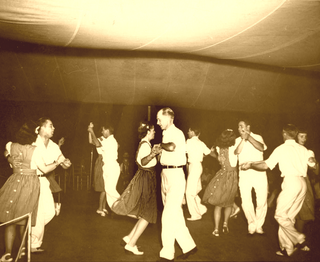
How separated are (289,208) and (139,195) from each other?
150cm

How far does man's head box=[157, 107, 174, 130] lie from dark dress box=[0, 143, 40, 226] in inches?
48.1

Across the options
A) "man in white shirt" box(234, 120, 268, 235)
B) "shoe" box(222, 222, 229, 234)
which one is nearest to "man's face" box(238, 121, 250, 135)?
"man in white shirt" box(234, 120, 268, 235)

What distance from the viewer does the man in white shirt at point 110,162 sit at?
12.8ft

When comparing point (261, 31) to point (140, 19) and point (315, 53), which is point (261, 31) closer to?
point (315, 53)

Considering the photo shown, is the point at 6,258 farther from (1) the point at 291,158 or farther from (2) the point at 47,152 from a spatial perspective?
(1) the point at 291,158

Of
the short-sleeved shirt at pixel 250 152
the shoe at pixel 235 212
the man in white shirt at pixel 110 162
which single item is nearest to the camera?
the short-sleeved shirt at pixel 250 152

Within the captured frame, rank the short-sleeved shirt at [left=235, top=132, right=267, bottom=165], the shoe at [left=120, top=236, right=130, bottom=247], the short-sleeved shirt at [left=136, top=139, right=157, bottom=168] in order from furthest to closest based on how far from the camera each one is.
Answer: the short-sleeved shirt at [left=235, top=132, right=267, bottom=165]
the short-sleeved shirt at [left=136, top=139, right=157, bottom=168]
the shoe at [left=120, top=236, right=130, bottom=247]

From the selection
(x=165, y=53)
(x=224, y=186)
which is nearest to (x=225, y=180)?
(x=224, y=186)

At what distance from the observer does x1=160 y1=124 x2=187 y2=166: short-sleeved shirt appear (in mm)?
2896

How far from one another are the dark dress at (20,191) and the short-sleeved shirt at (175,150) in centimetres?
124

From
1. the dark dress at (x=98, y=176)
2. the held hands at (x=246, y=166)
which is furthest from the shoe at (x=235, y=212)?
the dark dress at (x=98, y=176)

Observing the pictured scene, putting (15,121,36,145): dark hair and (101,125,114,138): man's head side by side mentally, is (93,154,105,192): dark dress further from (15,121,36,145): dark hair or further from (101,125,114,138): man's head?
(15,121,36,145): dark hair

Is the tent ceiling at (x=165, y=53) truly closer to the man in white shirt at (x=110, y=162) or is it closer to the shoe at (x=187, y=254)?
the man in white shirt at (x=110, y=162)

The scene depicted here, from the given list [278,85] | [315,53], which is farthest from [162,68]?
[315,53]
